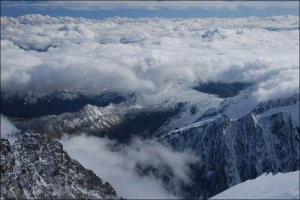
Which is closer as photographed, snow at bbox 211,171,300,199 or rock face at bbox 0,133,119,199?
snow at bbox 211,171,300,199

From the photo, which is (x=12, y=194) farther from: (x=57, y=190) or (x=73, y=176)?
(x=73, y=176)

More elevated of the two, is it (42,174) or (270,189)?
(270,189)

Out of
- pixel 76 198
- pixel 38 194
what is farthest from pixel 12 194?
pixel 76 198

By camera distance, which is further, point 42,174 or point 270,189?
point 42,174

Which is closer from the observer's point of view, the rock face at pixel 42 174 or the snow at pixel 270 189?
the snow at pixel 270 189
